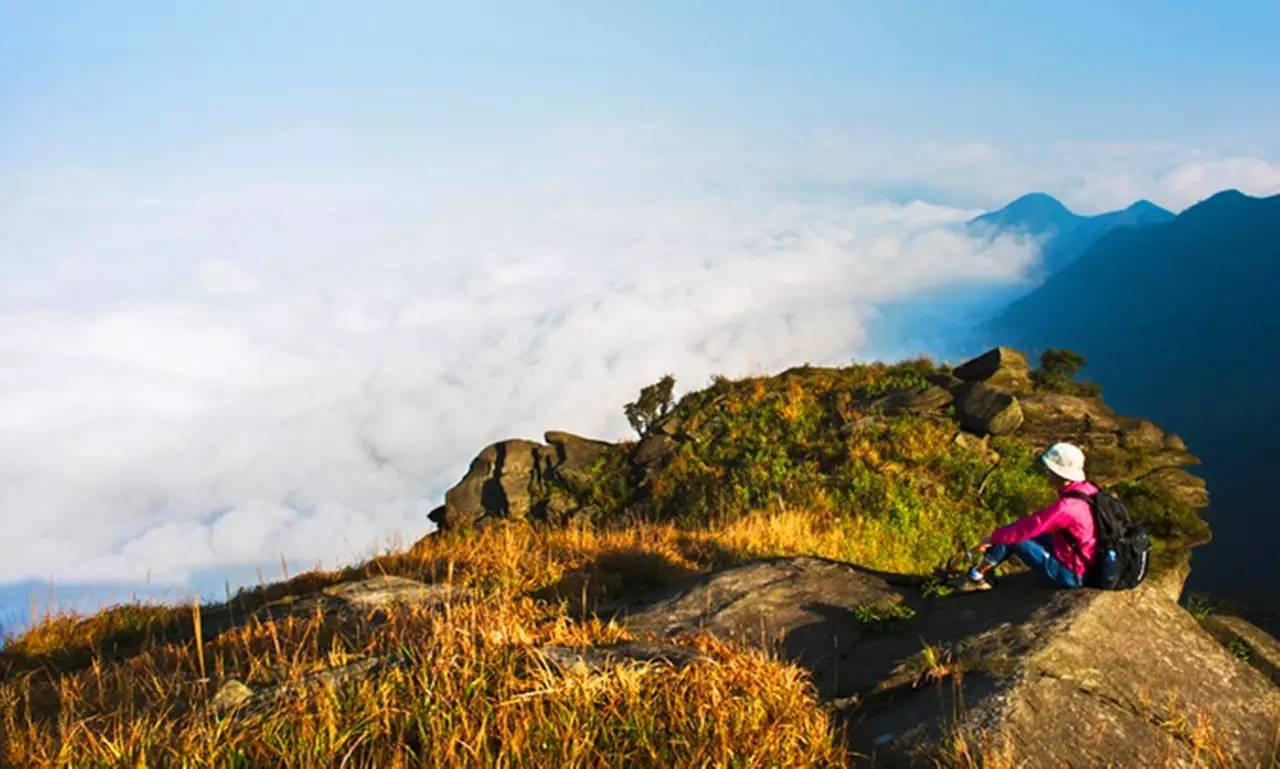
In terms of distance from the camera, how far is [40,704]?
7957mm

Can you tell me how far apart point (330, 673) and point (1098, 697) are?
5.64 m

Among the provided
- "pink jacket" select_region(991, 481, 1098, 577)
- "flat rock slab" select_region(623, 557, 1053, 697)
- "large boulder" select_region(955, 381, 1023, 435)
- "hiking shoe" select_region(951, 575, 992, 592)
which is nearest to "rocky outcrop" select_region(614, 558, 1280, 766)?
"flat rock slab" select_region(623, 557, 1053, 697)

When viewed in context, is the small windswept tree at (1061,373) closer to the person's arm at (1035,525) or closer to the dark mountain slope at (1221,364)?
the person's arm at (1035,525)

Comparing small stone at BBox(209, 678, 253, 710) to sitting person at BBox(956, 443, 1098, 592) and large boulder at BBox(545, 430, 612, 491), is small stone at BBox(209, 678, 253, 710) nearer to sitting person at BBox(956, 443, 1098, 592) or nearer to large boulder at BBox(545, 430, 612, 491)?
sitting person at BBox(956, 443, 1098, 592)

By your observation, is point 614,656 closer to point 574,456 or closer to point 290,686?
point 290,686

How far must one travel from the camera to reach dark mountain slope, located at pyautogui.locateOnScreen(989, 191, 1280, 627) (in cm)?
9794

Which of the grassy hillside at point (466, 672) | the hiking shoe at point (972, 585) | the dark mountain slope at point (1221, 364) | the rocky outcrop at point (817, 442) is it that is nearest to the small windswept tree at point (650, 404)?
the rocky outcrop at point (817, 442)

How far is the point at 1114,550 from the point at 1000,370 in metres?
19.0

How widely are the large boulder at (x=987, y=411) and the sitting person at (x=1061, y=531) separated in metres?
15.2

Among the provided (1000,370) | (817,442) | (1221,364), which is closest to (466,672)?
(817,442)

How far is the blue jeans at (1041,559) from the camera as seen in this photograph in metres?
8.77

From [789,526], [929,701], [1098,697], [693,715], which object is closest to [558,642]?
[693,715]

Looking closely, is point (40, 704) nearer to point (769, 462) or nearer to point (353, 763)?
point (353, 763)

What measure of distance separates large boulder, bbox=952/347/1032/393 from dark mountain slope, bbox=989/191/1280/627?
210 ft
